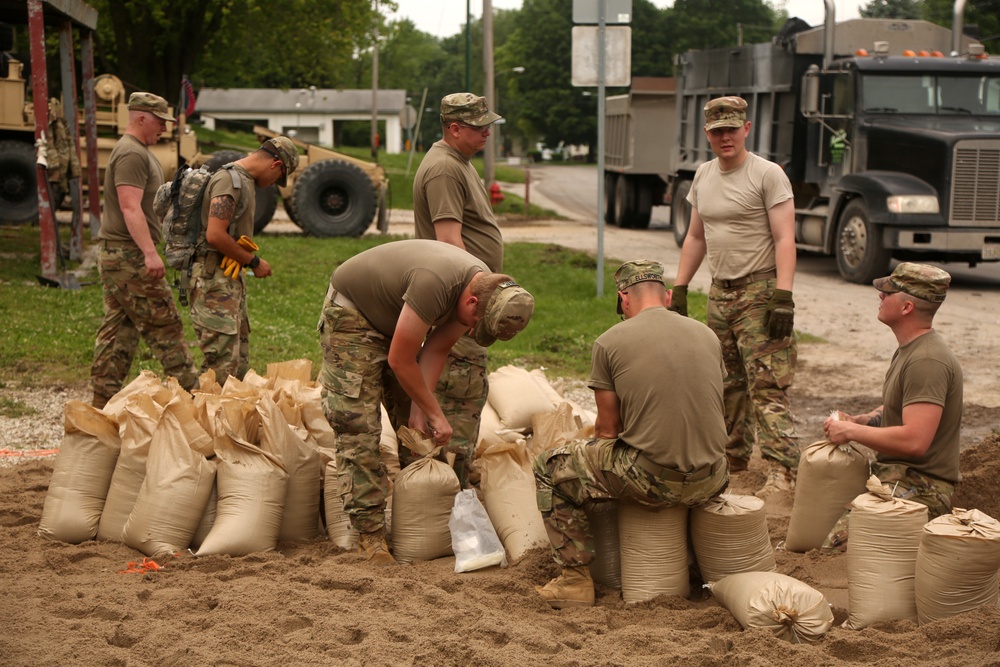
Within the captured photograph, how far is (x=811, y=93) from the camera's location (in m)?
14.0

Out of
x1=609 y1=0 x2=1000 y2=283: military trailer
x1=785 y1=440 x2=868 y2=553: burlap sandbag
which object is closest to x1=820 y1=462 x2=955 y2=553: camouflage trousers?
x1=785 y1=440 x2=868 y2=553: burlap sandbag

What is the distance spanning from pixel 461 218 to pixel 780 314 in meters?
1.67

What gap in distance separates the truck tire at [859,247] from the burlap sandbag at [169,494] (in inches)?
423

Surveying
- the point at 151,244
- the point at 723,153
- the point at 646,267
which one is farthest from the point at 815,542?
the point at 151,244

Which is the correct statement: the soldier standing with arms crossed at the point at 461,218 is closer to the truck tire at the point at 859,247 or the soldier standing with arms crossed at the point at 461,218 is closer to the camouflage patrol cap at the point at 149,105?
the camouflage patrol cap at the point at 149,105

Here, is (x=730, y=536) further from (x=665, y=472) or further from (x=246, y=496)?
(x=246, y=496)

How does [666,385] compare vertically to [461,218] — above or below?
below

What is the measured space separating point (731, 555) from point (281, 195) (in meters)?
Result: 14.7

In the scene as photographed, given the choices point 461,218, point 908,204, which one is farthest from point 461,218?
→ point 908,204

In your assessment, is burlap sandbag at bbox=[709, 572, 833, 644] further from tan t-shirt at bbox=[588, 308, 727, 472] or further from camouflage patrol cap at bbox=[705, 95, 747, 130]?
camouflage patrol cap at bbox=[705, 95, 747, 130]

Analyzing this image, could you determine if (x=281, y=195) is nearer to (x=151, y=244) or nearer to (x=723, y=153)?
(x=151, y=244)

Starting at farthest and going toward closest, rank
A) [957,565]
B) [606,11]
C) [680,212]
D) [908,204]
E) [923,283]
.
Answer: [680,212], [908,204], [606,11], [923,283], [957,565]

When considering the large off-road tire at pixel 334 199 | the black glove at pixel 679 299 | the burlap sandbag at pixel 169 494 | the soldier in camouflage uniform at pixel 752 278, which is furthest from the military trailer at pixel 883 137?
the burlap sandbag at pixel 169 494

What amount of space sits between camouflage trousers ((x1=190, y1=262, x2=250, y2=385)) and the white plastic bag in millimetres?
2045
